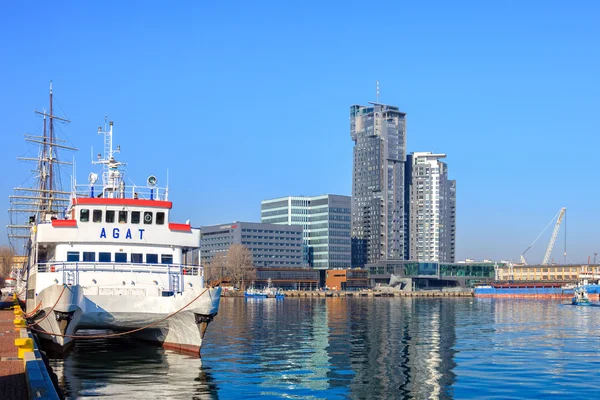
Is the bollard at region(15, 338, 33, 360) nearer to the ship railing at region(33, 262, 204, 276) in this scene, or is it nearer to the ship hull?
the ship hull

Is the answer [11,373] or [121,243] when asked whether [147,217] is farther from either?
[11,373]

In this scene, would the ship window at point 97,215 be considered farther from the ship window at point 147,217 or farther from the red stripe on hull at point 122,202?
the ship window at point 147,217

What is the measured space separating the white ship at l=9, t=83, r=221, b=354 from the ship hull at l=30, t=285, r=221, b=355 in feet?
0.15

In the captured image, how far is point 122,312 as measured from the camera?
3422 cm

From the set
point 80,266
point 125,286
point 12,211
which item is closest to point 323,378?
point 125,286

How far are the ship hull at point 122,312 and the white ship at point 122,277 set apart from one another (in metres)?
0.05

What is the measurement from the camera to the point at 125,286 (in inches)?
1433

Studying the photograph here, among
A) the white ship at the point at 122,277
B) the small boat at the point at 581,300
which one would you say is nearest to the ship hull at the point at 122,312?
the white ship at the point at 122,277

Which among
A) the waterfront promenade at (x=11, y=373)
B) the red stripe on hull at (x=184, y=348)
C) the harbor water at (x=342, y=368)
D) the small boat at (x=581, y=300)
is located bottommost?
the small boat at (x=581, y=300)

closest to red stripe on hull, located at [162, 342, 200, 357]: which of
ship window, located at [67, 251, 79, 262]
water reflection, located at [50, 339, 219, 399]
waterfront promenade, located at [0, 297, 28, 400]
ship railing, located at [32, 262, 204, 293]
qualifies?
water reflection, located at [50, 339, 219, 399]

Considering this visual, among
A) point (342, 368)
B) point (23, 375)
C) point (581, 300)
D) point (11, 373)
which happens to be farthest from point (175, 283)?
point (581, 300)

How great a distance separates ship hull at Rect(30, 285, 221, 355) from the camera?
33344 mm

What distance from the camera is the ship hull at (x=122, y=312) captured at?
33.3 meters

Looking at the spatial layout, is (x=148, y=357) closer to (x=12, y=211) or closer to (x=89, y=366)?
(x=89, y=366)
